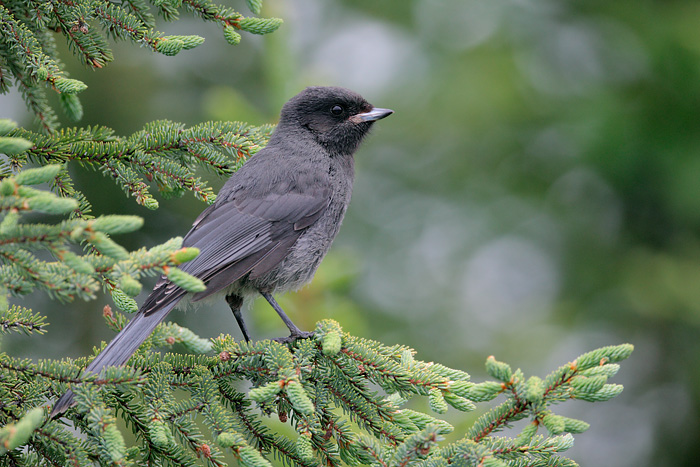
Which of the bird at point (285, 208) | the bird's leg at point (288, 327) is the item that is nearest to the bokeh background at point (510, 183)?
the bird at point (285, 208)

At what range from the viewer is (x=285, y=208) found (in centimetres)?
387

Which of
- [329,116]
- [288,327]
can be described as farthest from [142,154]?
[329,116]

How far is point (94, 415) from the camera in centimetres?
199

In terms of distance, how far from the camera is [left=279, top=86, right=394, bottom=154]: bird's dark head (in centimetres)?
437

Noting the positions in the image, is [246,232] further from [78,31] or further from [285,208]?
[78,31]

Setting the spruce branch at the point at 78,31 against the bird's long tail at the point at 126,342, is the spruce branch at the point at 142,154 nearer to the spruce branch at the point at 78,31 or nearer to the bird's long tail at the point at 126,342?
the spruce branch at the point at 78,31

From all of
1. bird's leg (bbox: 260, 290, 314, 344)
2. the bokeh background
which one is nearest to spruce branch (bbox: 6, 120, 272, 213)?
bird's leg (bbox: 260, 290, 314, 344)

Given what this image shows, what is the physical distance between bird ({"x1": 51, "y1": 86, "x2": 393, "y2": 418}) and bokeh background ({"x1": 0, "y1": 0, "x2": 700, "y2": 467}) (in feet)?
1.54

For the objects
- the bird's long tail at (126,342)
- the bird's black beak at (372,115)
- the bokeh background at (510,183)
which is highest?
the bokeh background at (510,183)

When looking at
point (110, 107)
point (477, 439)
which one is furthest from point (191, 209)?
point (477, 439)

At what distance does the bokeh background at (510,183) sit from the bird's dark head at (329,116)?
35 cm

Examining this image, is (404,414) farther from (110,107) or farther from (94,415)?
(110,107)

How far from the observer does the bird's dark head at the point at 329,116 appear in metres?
4.37

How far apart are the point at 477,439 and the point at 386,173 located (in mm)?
6045
